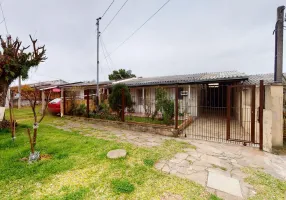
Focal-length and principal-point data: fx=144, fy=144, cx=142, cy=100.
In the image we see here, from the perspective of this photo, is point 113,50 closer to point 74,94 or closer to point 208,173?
point 74,94

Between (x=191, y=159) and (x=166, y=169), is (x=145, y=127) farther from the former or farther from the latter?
(x=166, y=169)

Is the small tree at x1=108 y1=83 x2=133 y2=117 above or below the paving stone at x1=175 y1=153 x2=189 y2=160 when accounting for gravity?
above

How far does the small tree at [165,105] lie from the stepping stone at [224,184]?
400cm

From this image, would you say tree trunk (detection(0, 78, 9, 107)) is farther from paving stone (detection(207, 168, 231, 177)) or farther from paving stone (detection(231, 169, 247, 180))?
paving stone (detection(231, 169, 247, 180))

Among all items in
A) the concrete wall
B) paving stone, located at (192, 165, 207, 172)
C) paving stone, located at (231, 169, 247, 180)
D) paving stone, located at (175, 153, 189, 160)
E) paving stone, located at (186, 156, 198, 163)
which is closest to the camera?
paving stone, located at (231, 169, 247, 180)

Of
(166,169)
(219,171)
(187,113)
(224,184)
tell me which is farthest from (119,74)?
(224,184)

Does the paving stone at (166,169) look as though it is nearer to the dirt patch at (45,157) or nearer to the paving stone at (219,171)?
the paving stone at (219,171)

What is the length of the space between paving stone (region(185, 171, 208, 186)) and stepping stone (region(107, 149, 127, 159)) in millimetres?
1730

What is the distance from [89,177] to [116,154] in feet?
3.62

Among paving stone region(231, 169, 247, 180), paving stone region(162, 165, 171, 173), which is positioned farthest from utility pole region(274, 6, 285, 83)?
paving stone region(162, 165, 171, 173)

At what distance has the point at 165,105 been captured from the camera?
726 centimetres

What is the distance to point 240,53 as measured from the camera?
14.4 m

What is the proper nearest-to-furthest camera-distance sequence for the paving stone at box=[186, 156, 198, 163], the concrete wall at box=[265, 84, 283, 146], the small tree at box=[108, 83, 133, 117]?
1. the paving stone at box=[186, 156, 198, 163]
2. the concrete wall at box=[265, 84, 283, 146]
3. the small tree at box=[108, 83, 133, 117]

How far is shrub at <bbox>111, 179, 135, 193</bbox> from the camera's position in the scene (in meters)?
2.49
